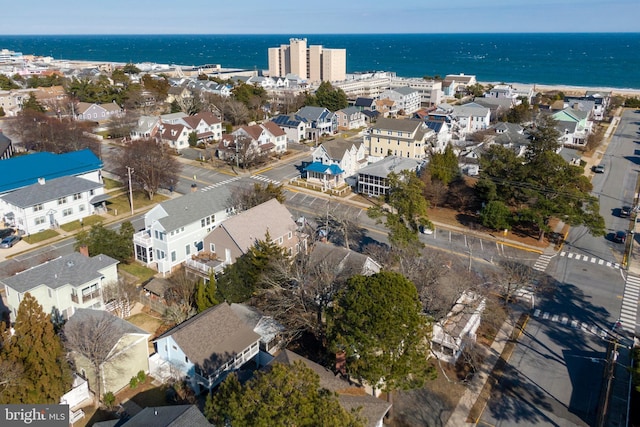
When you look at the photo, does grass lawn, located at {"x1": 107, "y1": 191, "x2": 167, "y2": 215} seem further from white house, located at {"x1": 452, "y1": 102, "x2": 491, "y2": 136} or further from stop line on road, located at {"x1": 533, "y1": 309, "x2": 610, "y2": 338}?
white house, located at {"x1": 452, "y1": 102, "x2": 491, "y2": 136}

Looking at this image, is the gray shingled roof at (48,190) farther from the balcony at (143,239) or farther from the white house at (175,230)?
the white house at (175,230)

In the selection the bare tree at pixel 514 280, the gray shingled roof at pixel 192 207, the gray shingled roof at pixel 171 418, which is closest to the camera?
the gray shingled roof at pixel 171 418

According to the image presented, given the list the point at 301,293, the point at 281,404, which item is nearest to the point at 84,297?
the point at 301,293

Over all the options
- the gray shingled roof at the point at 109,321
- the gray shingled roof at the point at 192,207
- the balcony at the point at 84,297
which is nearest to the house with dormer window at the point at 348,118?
the gray shingled roof at the point at 192,207

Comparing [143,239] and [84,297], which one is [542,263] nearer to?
[143,239]

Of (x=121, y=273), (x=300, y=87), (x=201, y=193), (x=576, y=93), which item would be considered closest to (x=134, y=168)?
(x=201, y=193)

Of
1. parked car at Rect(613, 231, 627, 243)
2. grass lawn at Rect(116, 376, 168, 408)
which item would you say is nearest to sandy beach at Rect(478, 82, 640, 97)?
parked car at Rect(613, 231, 627, 243)

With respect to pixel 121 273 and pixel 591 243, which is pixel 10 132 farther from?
pixel 591 243
